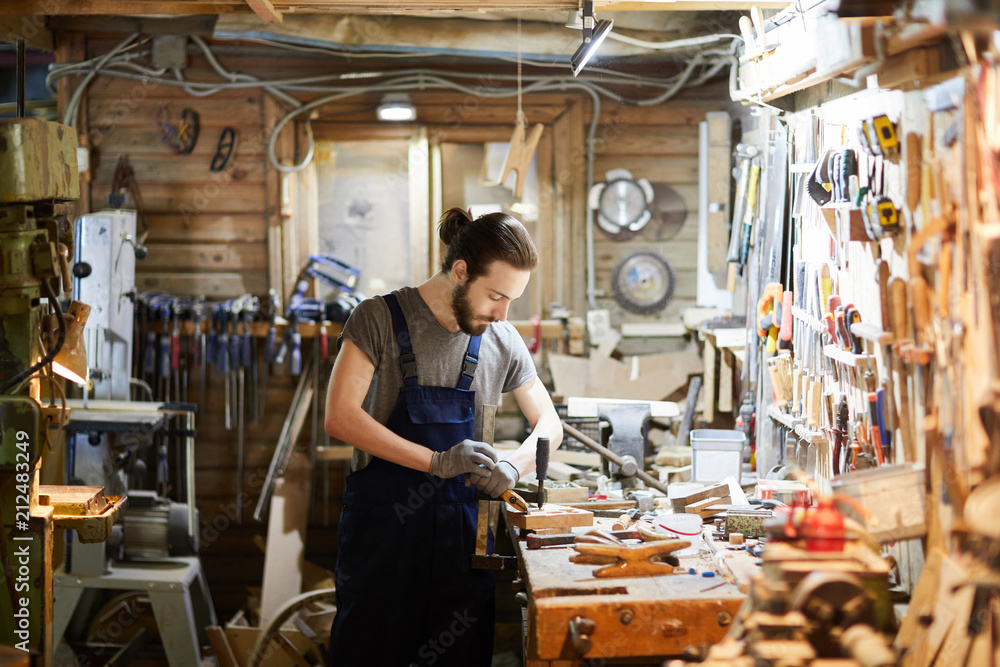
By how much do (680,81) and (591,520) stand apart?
2.82 meters

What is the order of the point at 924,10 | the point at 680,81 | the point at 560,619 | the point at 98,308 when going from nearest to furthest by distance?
the point at 924,10
the point at 560,619
the point at 98,308
the point at 680,81

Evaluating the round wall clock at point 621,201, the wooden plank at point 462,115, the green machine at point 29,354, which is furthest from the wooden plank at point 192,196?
the green machine at point 29,354

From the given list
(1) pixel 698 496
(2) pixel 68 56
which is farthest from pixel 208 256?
(1) pixel 698 496

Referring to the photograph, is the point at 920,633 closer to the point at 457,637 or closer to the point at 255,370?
the point at 457,637

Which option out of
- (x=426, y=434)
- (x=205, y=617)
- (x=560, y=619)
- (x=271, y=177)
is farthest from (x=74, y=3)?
(x=205, y=617)

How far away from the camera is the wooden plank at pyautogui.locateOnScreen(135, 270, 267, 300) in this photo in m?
5.15

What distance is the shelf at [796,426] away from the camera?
2928mm

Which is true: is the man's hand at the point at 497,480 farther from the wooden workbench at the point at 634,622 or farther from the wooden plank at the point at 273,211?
the wooden plank at the point at 273,211

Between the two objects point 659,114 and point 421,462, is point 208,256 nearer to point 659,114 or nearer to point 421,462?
point 659,114

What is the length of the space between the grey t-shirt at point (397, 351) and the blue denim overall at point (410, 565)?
3 centimetres

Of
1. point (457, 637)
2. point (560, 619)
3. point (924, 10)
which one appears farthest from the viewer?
point (457, 637)

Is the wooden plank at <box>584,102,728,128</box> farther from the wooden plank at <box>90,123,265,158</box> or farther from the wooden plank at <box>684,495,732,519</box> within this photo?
the wooden plank at <box>684,495,732,519</box>

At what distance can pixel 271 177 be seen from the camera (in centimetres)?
504

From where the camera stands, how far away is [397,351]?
2.98m
